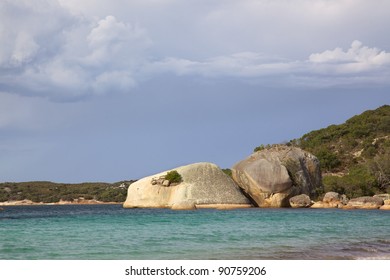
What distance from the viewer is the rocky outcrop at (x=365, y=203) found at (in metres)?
49.8

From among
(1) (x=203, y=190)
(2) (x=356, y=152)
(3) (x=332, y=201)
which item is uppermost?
(2) (x=356, y=152)

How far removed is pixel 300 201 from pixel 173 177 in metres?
12.1

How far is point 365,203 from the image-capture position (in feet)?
165

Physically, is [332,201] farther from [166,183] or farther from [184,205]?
[166,183]

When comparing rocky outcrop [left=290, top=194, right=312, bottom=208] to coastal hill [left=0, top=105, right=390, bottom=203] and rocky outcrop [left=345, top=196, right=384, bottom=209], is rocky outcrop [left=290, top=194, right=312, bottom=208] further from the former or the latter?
coastal hill [left=0, top=105, right=390, bottom=203]

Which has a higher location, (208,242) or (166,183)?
(166,183)

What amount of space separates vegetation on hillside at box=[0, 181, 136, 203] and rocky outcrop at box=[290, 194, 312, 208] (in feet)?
197

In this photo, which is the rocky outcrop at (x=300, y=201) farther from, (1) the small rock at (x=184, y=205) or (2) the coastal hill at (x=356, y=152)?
(1) the small rock at (x=184, y=205)

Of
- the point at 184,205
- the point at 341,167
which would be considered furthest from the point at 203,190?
the point at 341,167

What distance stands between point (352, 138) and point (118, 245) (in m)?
63.2

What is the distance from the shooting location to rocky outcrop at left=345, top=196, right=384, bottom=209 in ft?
164

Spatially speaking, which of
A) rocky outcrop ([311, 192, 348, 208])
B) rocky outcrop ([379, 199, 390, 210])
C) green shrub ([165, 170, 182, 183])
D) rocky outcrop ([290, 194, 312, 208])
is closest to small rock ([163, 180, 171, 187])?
green shrub ([165, 170, 182, 183])
